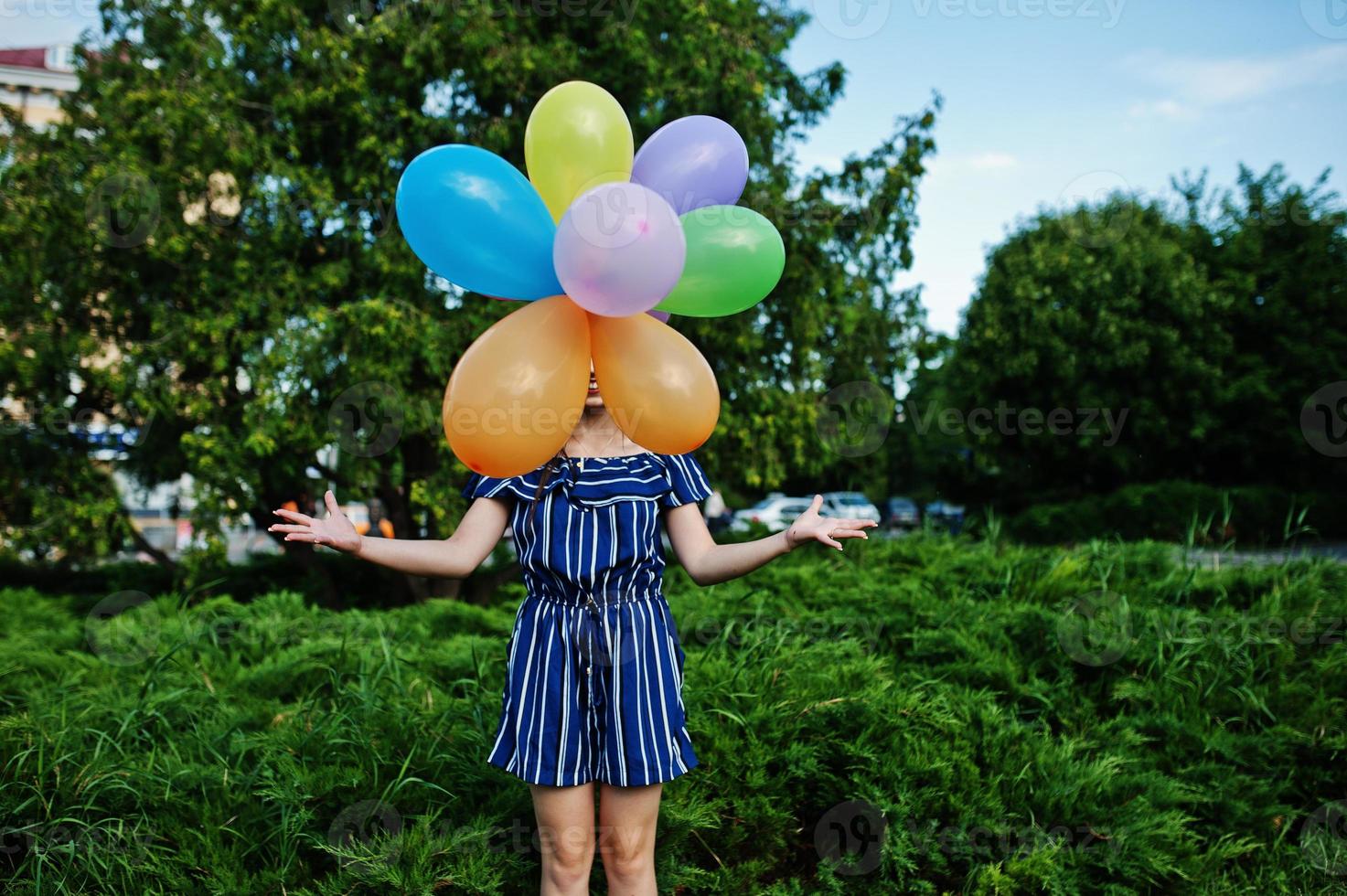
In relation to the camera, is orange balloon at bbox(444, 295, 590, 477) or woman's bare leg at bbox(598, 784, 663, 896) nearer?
orange balloon at bbox(444, 295, 590, 477)

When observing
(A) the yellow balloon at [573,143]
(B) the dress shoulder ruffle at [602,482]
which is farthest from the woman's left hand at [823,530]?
(A) the yellow balloon at [573,143]

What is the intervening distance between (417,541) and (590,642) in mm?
467

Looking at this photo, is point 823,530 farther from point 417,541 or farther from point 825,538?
point 417,541

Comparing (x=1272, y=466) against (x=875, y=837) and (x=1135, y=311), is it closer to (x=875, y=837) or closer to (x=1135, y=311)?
(x=1135, y=311)

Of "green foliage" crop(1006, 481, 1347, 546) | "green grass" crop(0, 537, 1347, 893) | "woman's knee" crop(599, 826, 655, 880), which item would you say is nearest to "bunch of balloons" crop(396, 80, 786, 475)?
"woman's knee" crop(599, 826, 655, 880)

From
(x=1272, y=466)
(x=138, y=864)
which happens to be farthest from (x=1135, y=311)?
(x=138, y=864)

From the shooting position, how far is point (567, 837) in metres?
1.99

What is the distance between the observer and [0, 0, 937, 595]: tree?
7.66 meters

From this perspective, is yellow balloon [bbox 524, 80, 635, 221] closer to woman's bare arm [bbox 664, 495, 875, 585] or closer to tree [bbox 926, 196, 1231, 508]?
woman's bare arm [bbox 664, 495, 875, 585]

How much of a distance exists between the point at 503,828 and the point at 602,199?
6.19ft

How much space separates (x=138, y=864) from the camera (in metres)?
2.47

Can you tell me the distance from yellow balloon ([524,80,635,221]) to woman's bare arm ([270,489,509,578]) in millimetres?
770

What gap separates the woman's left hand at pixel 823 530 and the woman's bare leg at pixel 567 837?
75 centimetres

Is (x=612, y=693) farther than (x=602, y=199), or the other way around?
(x=612, y=693)
